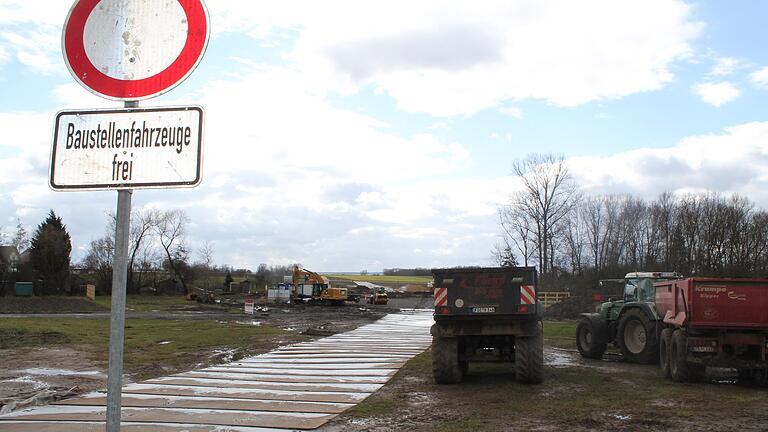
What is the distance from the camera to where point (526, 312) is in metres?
12.1

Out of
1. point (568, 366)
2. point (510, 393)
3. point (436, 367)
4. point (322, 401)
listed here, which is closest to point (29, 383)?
point (322, 401)

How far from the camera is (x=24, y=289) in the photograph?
5516cm

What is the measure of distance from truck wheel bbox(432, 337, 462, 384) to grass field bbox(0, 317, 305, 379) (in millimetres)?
6086

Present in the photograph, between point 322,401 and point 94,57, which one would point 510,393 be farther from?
point 94,57

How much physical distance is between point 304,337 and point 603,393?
14547mm

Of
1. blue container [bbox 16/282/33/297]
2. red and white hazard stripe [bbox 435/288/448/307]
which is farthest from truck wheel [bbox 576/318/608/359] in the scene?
blue container [bbox 16/282/33/297]

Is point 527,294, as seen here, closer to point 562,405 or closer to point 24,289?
point 562,405

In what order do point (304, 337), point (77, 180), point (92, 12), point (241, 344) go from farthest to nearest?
point (304, 337) → point (241, 344) → point (92, 12) → point (77, 180)

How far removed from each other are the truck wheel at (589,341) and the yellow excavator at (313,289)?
126 feet

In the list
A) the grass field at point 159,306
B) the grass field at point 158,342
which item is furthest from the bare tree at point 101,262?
the grass field at point 158,342

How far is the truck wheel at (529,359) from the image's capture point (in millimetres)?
11867

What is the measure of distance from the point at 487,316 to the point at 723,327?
452 centimetres

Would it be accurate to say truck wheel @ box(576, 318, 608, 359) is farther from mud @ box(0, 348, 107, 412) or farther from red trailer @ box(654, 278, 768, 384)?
mud @ box(0, 348, 107, 412)

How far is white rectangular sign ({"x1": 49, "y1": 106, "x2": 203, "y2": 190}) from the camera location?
285 cm
